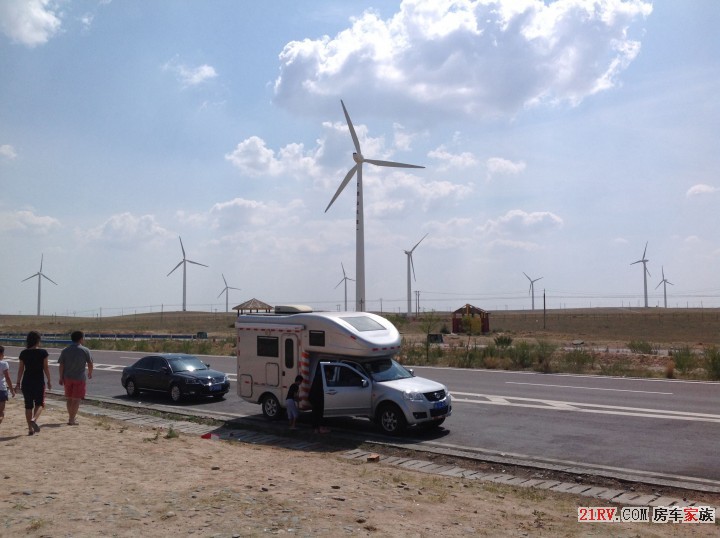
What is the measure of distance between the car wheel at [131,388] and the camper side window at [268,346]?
23.3ft

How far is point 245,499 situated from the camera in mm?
8164

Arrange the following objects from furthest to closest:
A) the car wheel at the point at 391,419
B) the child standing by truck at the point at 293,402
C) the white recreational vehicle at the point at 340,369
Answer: the child standing by truck at the point at 293,402 < the white recreational vehicle at the point at 340,369 < the car wheel at the point at 391,419

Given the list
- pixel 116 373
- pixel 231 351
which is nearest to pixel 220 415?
pixel 116 373

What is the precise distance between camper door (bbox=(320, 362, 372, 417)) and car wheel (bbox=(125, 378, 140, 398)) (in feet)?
30.4

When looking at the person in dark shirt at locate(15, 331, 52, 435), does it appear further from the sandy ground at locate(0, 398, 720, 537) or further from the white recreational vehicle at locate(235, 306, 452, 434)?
the white recreational vehicle at locate(235, 306, 452, 434)

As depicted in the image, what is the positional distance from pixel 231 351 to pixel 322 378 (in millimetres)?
26639

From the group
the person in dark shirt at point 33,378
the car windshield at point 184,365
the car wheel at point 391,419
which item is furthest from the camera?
the car windshield at point 184,365

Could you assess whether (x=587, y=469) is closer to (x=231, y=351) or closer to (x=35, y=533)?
(x=35, y=533)

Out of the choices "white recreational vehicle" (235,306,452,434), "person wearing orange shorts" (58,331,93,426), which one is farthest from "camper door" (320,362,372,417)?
"person wearing orange shorts" (58,331,93,426)

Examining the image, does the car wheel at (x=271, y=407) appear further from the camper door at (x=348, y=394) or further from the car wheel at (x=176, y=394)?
the car wheel at (x=176, y=394)

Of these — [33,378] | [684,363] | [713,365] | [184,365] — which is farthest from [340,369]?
[684,363]

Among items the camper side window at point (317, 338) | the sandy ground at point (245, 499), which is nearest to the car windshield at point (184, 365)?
the camper side window at point (317, 338)

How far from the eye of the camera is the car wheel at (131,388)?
2164 cm

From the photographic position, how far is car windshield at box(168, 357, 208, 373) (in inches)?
827
